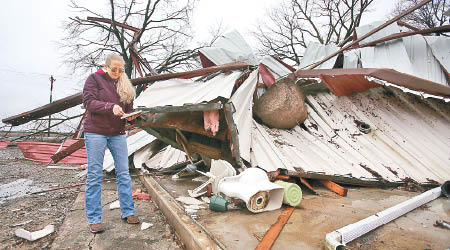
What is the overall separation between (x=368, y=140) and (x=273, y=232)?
3.35m

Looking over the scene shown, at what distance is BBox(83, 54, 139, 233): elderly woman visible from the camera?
2.49 metres

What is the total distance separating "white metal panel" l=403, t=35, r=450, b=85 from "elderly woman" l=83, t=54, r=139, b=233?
5.20m

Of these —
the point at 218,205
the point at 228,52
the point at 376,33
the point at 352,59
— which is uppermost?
the point at 376,33

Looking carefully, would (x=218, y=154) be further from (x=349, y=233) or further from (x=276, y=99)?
(x=349, y=233)

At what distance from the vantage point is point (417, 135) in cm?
445

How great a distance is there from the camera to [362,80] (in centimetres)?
444

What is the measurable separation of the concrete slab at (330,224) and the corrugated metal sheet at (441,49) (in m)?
3.04

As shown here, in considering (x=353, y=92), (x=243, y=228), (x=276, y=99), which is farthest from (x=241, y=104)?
(x=353, y=92)

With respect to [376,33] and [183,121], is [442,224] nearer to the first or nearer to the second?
[183,121]

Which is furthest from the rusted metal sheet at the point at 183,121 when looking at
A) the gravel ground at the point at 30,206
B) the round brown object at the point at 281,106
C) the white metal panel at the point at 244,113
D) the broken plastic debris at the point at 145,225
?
the gravel ground at the point at 30,206

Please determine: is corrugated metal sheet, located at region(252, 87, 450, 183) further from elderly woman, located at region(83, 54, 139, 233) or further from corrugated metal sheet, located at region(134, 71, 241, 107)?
elderly woman, located at region(83, 54, 139, 233)

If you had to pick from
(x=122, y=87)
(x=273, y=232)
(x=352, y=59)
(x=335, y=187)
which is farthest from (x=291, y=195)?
(x=352, y=59)

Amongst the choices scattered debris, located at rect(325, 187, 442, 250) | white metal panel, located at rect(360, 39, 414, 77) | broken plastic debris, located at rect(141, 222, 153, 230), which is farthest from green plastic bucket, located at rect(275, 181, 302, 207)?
white metal panel, located at rect(360, 39, 414, 77)

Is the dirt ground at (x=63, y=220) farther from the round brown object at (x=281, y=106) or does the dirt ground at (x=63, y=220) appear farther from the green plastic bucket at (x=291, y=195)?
the round brown object at (x=281, y=106)
